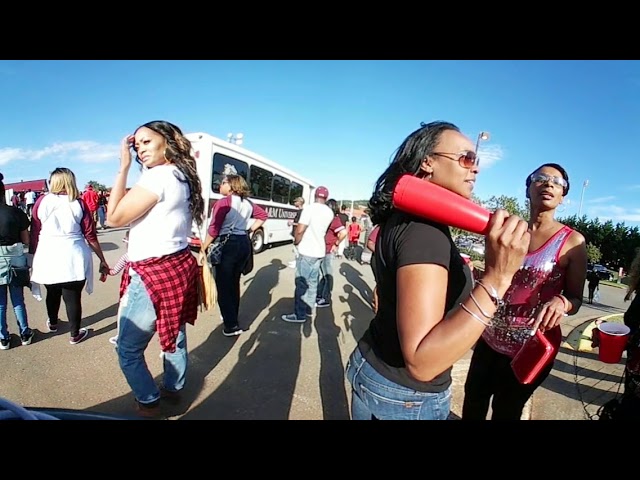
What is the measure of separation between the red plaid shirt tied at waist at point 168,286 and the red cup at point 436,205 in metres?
1.62

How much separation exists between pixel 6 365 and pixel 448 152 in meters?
3.81

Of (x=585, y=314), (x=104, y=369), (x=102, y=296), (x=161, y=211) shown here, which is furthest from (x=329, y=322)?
(x=585, y=314)

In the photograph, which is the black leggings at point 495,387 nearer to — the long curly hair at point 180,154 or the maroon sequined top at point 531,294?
the maroon sequined top at point 531,294

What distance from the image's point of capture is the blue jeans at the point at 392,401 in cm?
104

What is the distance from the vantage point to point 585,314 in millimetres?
7418

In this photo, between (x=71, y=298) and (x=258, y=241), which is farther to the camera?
(x=258, y=241)

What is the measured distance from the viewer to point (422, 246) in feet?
2.91

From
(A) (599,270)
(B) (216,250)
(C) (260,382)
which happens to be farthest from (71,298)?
(A) (599,270)

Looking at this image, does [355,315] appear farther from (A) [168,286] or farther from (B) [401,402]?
(B) [401,402]

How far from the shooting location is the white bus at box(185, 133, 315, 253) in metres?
7.78

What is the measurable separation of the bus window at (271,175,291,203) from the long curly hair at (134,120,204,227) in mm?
9439

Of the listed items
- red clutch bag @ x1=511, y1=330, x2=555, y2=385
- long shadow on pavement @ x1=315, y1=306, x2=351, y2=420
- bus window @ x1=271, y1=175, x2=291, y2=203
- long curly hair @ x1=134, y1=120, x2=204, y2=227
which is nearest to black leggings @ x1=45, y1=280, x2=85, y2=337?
long curly hair @ x1=134, y1=120, x2=204, y2=227

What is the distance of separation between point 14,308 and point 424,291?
399cm
